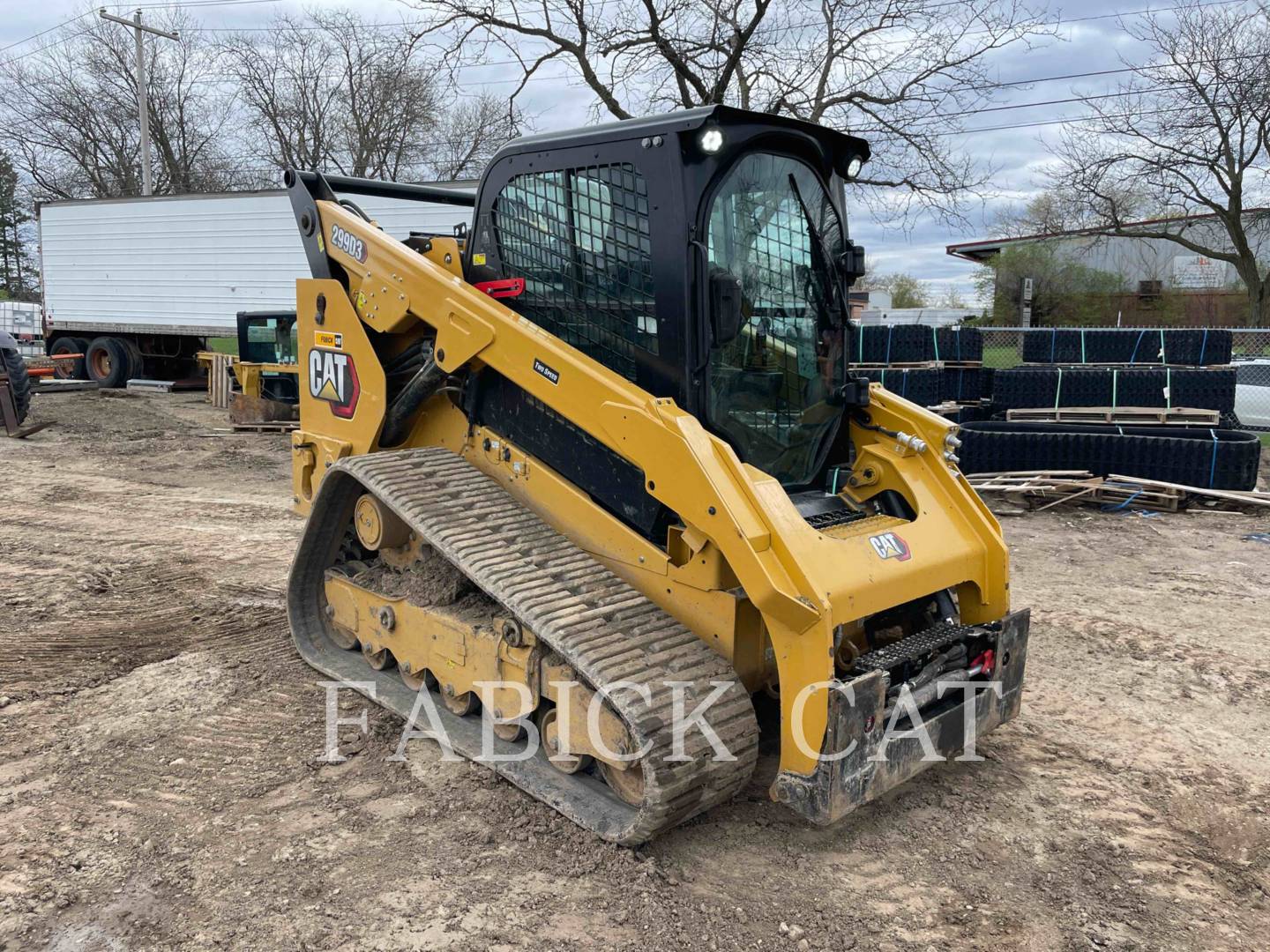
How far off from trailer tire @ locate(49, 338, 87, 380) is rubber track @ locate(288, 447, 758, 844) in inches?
720

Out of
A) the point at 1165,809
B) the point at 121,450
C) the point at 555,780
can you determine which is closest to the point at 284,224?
the point at 121,450

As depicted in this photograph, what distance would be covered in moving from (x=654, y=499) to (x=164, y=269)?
16.9m

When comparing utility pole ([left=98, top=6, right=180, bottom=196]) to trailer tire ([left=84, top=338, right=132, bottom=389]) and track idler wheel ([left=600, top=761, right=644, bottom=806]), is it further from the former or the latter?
track idler wheel ([left=600, top=761, right=644, bottom=806])

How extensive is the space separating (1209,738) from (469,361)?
377cm

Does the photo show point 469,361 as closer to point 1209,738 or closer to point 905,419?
point 905,419

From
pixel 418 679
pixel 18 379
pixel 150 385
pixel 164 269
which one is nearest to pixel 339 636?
pixel 418 679

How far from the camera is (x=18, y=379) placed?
1355 centimetres

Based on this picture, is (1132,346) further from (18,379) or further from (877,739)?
(18,379)

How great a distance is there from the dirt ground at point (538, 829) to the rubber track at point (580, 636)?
0.49 ft

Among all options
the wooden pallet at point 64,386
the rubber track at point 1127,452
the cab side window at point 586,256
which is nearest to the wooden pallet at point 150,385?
the wooden pallet at point 64,386

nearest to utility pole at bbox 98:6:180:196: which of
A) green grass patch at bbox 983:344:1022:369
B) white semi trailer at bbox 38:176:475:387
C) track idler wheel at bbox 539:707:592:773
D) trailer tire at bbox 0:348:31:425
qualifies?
white semi trailer at bbox 38:176:475:387

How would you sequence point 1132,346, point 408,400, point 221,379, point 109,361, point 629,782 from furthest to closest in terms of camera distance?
point 109,361 → point 221,379 → point 1132,346 → point 408,400 → point 629,782

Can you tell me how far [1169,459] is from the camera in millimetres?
9750

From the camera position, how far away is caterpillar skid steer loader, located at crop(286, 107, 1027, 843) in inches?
130
